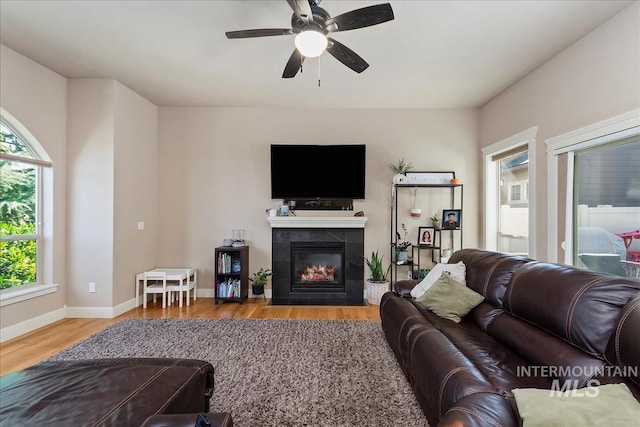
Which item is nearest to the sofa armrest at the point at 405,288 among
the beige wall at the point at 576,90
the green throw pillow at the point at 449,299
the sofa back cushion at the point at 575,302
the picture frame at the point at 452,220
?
the green throw pillow at the point at 449,299

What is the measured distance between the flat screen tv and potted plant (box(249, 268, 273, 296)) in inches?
44.5

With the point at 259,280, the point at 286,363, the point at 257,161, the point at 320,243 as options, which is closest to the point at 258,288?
the point at 259,280

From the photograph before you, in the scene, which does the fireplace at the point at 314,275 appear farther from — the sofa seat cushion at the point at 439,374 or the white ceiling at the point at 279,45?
the sofa seat cushion at the point at 439,374

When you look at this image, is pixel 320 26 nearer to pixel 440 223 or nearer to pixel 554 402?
pixel 554 402

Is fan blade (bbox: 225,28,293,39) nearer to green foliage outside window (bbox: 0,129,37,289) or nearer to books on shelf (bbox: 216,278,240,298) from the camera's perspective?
green foliage outside window (bbox: 0,129,37,289)

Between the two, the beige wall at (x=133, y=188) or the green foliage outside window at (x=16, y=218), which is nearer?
the green foliage outside window at (x=16, y=218)

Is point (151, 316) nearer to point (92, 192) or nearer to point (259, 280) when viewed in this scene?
point (259, 280)

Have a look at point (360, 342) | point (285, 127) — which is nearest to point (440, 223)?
point (360, 342)

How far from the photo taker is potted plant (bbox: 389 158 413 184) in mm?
4348

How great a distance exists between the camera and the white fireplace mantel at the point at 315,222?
4305 millimetres

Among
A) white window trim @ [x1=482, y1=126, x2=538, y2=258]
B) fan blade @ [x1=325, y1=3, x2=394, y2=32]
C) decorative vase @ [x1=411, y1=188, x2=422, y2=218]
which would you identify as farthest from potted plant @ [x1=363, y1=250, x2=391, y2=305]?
fan blade @ [x1=325, y1=3, x2=394, y2=32]

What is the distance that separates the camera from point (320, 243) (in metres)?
4.39

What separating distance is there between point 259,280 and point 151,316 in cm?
142

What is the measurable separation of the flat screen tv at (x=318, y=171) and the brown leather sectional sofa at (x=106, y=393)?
3031 millimetres
